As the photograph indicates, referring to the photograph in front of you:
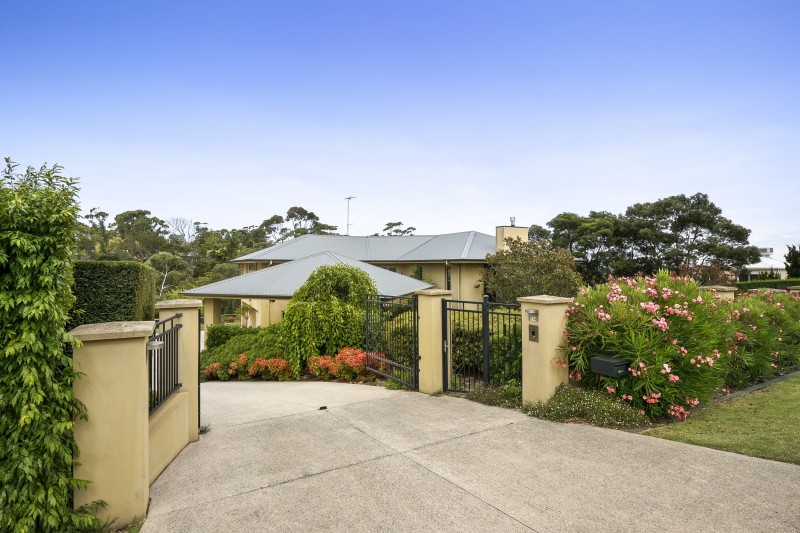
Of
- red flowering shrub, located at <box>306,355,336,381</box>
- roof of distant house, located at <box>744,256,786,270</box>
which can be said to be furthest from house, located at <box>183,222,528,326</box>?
roof of distant house, located at <box>744,256,786,270</box>

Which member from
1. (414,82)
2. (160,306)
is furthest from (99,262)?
(414,82)

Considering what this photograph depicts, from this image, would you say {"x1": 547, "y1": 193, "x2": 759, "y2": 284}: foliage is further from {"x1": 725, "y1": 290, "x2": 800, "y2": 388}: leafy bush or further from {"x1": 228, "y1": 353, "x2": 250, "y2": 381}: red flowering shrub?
{"x1": 228, "y1": 353, "x2": 250, "y2": 381}: red flowering shrub

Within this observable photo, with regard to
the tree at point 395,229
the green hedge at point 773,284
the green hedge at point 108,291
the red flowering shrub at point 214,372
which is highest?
the tree at point 395,229

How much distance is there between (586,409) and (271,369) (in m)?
8.23

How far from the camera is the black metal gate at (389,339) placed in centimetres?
871

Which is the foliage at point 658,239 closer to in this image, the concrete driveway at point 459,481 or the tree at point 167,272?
the concrete driveway at point 459,481

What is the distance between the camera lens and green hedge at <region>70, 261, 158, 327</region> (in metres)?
4.40

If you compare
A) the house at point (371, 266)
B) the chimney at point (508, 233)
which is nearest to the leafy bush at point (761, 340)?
the house at point (371, 266)

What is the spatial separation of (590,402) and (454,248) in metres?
22.7

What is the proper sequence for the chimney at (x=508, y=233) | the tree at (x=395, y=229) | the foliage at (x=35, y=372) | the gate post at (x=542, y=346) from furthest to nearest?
1. the tree at (x=395, y=229)
2. the chimney at (x=508, y=233)
3. the gate post at (x=542, y=346)
4. the foliage at (x=35, y=372)

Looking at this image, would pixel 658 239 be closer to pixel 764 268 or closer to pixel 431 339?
pixel 764 268

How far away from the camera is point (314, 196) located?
46812 mm

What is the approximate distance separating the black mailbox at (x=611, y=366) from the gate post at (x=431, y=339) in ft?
8.49

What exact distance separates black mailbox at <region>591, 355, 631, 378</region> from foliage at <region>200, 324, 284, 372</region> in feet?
27.2
